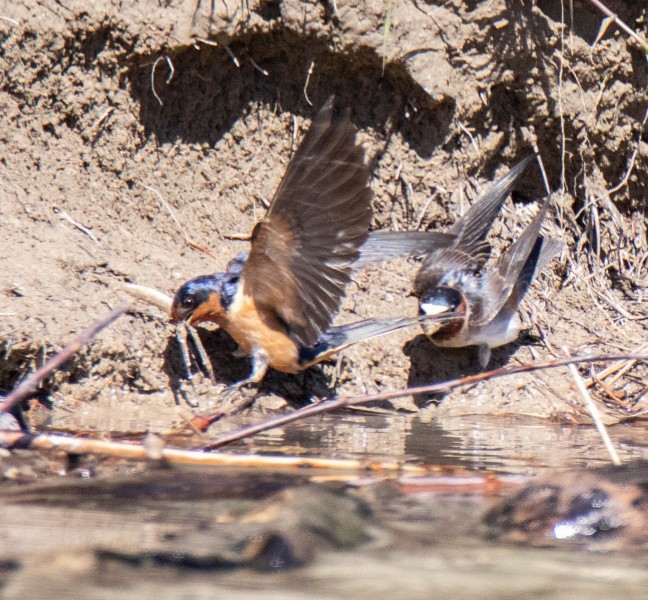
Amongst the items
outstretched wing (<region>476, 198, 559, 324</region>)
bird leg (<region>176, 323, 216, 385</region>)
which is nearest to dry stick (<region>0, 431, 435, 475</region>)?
bird leg (<region>176, 323, 216, 385</region>)

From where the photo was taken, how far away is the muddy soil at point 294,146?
443 centimetres

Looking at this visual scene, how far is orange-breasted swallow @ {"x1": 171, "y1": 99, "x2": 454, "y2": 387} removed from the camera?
135 inches

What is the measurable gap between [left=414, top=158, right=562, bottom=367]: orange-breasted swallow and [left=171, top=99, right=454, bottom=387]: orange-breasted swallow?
353mm

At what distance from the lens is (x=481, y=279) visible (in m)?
5.22

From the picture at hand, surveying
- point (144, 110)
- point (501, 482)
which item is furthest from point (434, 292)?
point (501, 482)

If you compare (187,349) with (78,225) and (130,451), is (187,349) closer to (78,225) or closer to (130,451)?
(78,225)

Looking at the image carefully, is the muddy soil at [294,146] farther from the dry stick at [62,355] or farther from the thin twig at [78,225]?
the dry stick at [62,355]

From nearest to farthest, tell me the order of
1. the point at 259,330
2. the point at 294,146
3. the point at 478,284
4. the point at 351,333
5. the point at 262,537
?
1. the point at 262,537
2. the point at 259,330
3. the point at 351,333
4. the point at 294,146
5. the point at 478,284

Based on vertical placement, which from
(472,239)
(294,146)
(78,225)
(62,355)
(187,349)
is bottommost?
(62,355)

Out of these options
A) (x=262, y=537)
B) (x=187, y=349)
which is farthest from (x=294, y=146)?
(x=262, y=537)

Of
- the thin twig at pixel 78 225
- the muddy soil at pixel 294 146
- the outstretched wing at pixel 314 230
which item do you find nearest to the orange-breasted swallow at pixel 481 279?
the muddy soil at pixel 294 146

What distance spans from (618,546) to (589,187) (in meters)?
3.53

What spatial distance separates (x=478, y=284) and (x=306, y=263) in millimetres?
1667

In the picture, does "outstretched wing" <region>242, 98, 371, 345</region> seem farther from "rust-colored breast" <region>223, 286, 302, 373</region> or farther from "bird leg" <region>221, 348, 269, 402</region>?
"bird leg" <region>221, 348, 269, 402</region>
